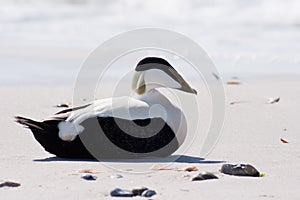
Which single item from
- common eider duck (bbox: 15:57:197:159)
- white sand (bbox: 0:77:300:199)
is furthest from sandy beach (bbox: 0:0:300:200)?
common eider duck (bbox: 15:57:197:159)

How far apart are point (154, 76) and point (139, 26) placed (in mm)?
11771

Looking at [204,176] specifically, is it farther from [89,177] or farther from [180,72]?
[180,72]

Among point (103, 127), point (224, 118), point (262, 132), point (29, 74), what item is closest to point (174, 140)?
point (103, 127)

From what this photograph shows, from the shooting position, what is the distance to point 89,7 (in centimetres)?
2252

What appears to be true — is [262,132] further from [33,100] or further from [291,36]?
[291,36]

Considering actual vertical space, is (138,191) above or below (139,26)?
below

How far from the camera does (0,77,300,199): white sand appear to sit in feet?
15.1

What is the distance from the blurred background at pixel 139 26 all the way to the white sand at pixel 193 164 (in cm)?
289

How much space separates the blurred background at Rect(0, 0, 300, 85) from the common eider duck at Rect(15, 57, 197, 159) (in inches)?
178

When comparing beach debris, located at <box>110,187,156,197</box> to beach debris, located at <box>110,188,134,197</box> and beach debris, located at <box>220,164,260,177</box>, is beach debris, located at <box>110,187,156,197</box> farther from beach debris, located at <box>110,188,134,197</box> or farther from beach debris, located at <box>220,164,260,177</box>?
beach debris, located at <box>220,164,260,177</box>

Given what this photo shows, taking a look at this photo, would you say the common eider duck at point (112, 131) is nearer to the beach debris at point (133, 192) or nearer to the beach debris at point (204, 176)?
the beach debris at point (204, 176)

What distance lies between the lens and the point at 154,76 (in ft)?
19.7

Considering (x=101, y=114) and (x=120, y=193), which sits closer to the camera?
(x=120, y=193)

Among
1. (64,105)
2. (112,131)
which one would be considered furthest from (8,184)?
(64,105)
